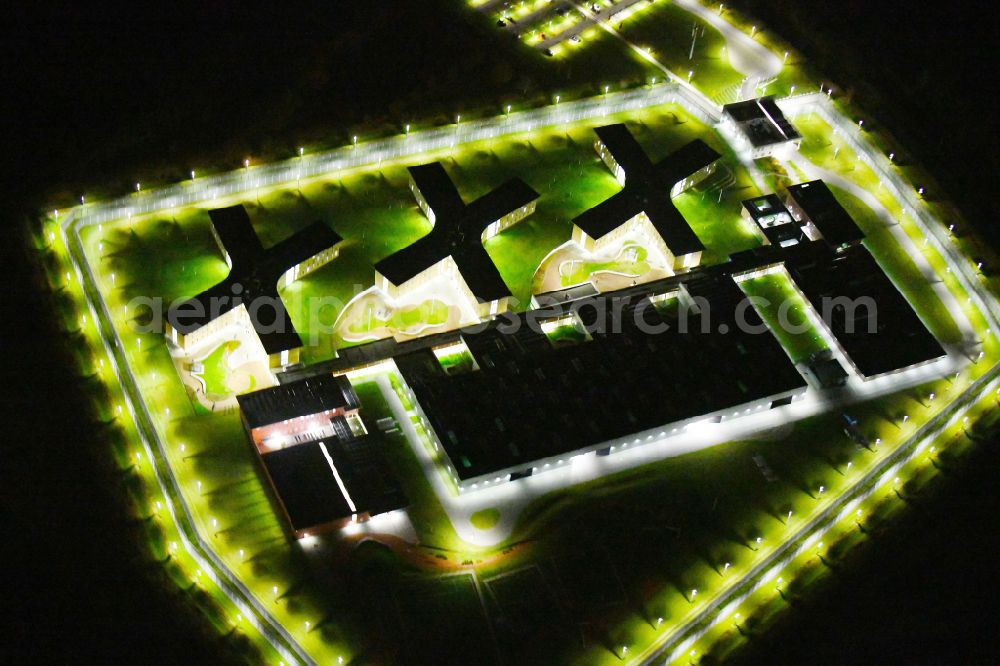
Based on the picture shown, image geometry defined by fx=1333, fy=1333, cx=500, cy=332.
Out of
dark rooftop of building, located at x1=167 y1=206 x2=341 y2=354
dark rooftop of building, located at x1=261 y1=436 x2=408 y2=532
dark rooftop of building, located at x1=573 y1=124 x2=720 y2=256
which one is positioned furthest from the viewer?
dark rooftop of building, located at x1=573 y1=124 x2=720 y2=256

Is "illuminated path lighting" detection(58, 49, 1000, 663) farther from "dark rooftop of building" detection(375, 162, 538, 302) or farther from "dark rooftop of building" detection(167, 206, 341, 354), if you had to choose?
"dark rooftop of building" detection(375, 162, 538, 302)

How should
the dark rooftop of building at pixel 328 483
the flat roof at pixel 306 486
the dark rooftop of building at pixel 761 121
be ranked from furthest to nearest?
the dark rooftop of building at pixel 761 121, the dark rooftop of building at pixel 328 483, the flat roof at pixel 306 486

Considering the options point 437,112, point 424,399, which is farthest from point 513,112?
point 424,399

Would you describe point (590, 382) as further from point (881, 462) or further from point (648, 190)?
point (881, 462)

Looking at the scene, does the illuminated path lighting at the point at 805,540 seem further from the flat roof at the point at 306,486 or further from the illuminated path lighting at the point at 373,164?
the flat roof at the point at 306,486

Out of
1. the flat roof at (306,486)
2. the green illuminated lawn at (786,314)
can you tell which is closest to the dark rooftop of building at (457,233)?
the flat roof at (306,486)

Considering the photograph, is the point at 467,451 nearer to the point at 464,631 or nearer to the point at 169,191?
the point at 464,631

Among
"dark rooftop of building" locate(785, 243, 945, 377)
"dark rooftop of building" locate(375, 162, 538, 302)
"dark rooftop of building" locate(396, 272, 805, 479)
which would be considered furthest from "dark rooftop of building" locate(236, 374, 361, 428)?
"dark rooftop of building" locate(785, 243, 945, 377)

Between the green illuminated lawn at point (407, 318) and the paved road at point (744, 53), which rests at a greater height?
the paved road at point (744, 53)
